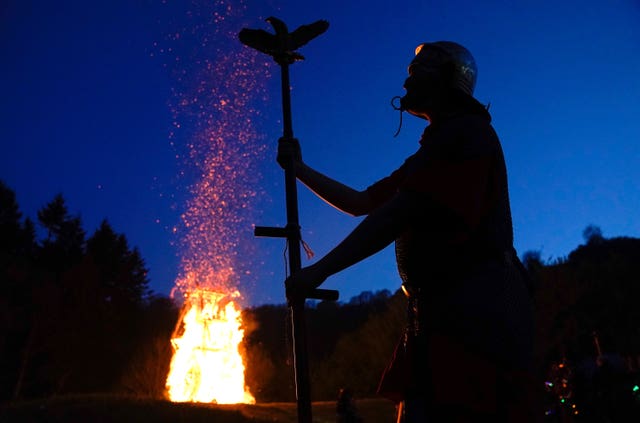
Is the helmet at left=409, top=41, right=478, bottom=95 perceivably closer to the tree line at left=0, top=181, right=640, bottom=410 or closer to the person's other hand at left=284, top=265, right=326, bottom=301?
the person's other hand at left=284, top=265, right=326, bottom=301

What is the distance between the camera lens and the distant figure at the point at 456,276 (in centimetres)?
163

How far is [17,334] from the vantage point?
37.8 meters

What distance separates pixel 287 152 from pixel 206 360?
74.3 feet

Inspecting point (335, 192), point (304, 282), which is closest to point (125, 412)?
point (335, 192)

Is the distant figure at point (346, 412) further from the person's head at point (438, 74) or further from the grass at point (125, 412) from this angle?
the person's head at point (438, 74)

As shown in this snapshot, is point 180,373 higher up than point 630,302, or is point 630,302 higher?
point 630,302

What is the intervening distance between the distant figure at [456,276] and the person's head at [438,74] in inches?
7.9

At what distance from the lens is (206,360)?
2406cm

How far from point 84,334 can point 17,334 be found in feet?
16.5

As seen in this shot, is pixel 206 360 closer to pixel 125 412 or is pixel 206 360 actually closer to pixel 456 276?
pixel 125 412

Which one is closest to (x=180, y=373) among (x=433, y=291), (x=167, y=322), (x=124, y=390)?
(x=124, y=390)

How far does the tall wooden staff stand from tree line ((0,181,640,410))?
26013mm

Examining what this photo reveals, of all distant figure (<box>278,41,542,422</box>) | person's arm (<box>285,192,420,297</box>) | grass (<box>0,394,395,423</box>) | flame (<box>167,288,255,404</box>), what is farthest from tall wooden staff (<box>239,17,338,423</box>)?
flame (<box>167,288,255,404</box>)

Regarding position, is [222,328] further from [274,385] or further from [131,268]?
[131,268]
